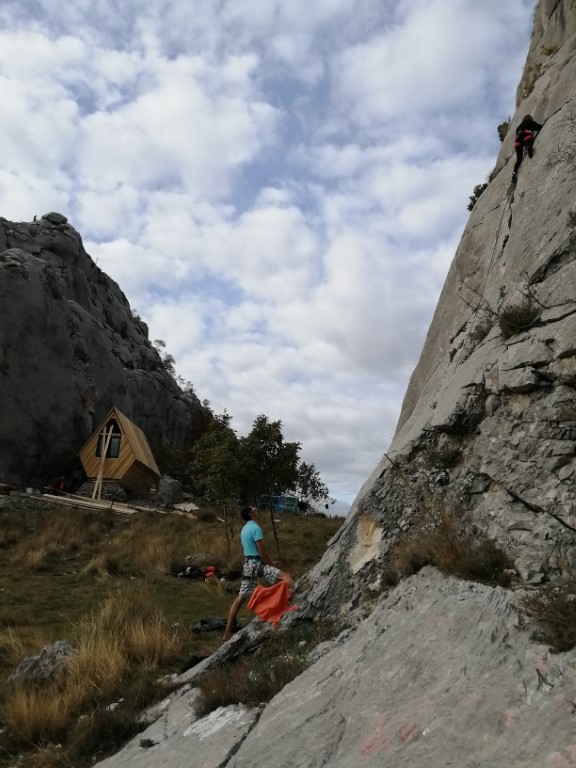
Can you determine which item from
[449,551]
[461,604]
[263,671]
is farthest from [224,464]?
[461,604]

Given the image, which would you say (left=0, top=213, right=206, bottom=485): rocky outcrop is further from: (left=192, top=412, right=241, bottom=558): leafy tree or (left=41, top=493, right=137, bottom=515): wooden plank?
(left=192, top=412, right=241, bottom=558): leafy tree

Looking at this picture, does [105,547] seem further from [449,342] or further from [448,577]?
[448,577]

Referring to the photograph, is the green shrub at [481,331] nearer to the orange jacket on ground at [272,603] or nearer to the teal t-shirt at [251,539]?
the teal t-shirt at [251,539]

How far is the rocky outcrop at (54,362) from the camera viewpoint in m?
30.0

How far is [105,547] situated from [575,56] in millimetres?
19285

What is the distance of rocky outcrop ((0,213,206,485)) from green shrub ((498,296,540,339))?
2833cm

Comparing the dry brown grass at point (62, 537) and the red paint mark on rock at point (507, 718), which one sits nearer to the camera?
the red paint mark on rock at point (507, 718)

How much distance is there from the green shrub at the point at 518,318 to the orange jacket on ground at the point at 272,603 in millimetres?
4202

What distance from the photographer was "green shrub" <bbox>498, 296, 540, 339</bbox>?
21.2 ft

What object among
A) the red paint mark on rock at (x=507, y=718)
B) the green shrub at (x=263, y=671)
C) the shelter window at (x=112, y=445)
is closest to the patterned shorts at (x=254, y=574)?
the green shrub at (x=263, y=671)

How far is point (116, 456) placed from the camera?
32.5 m

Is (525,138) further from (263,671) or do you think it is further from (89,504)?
(89,504)

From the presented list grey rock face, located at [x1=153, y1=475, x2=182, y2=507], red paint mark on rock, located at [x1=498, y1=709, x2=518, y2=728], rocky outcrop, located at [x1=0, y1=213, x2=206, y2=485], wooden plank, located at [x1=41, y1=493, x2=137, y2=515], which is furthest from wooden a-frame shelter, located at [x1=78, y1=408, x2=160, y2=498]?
red paint mark on rock, located at [x1=498, y1=709, x2=518, y2=728]

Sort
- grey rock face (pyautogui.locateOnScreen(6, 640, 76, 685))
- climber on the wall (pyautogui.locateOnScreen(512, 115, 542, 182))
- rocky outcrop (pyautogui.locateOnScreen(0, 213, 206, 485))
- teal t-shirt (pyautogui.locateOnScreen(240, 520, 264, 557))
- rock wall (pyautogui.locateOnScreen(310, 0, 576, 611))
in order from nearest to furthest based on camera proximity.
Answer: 1. rock wall (pyautogui.locateOnScreen(310, 0, 576, 611))
2. grey rock face (pyautogui.locateOnScreen(6, 640, 76, 685))
3. teal t-shirt (pyautogui.locateOnScreen(240, 520, 264, 557))
4. climber on the wall (pyautogui.locateOnScreen(512, 115, 542, 182))
5. rocky outcrop (pyautogui.locateOnScreen(0, 213, 206, 485))
